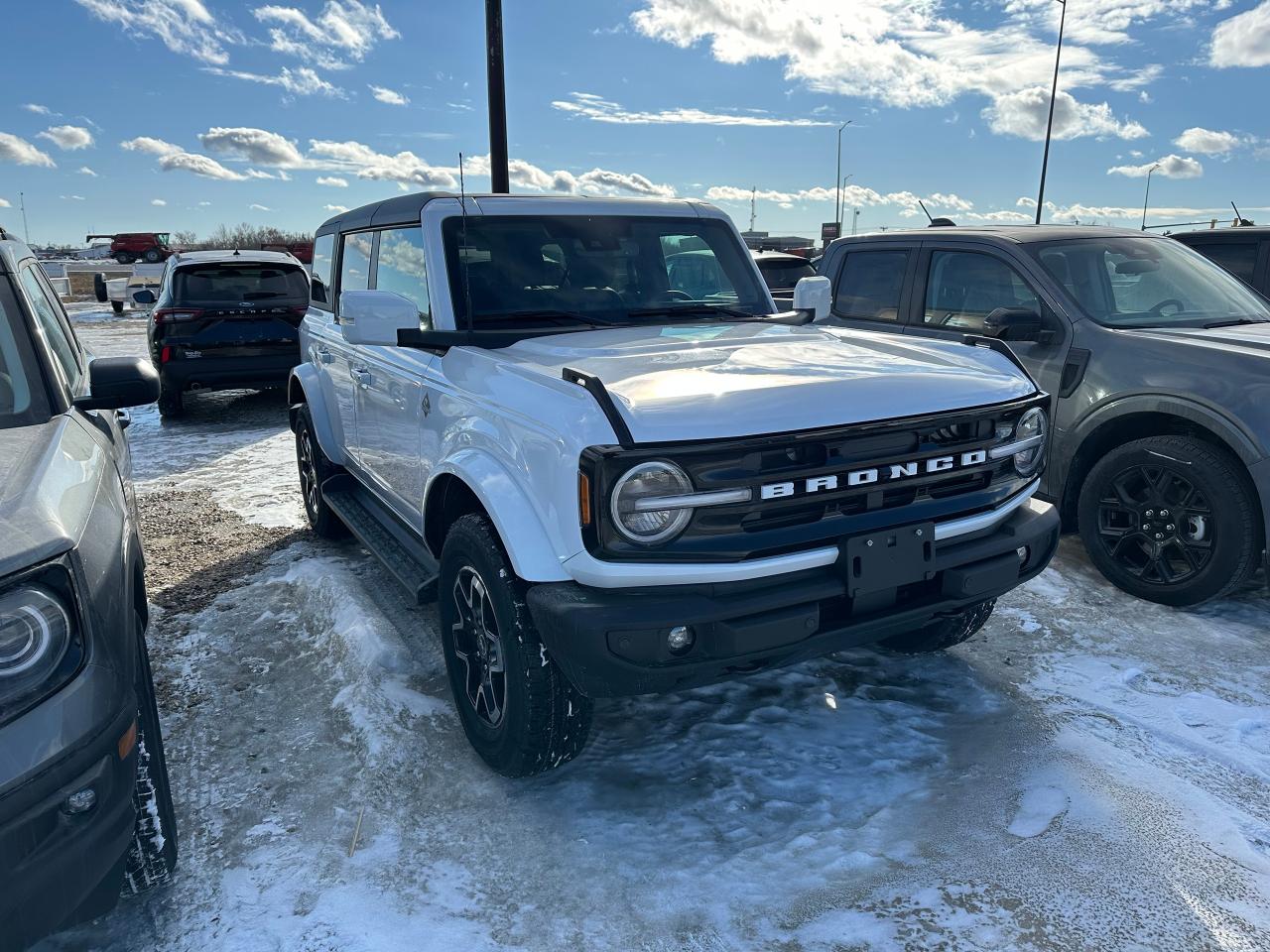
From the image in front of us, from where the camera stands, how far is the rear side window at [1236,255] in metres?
7.04

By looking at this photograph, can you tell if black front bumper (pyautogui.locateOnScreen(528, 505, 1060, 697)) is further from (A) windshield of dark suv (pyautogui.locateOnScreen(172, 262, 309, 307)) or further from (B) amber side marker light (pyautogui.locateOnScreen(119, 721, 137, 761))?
(A) windshield of dark suv (pyautogui.locateOnScreen(172, 262, 309, 307))

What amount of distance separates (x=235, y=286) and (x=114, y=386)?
7767 mm

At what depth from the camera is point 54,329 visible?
3.31 m

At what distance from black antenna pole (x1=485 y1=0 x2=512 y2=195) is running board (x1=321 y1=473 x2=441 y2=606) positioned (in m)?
6.60

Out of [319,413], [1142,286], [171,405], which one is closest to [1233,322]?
[1142,286]

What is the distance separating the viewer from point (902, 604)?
2.80 m

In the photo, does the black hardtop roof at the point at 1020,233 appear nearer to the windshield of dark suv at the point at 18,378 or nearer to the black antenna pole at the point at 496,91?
the windshield of dark suv at the point at 18,378

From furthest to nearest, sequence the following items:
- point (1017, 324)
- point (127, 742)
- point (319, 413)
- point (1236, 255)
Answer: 1. point (1236, 255)
2. point (319, 413)
3. point (1017, 324)
4. point (127, 742)

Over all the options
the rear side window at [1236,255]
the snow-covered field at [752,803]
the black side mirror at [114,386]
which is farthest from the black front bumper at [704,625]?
the rear side window at [1236,255]

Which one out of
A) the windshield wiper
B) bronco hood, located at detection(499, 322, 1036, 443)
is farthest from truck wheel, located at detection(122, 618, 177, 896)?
the windshield wiper

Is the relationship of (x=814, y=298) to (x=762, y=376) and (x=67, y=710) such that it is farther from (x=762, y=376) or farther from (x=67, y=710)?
(x=67, y=710)

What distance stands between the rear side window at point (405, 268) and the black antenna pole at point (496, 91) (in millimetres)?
6857

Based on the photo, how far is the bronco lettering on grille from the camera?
2525mm

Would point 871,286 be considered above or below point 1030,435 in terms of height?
Answer: above
